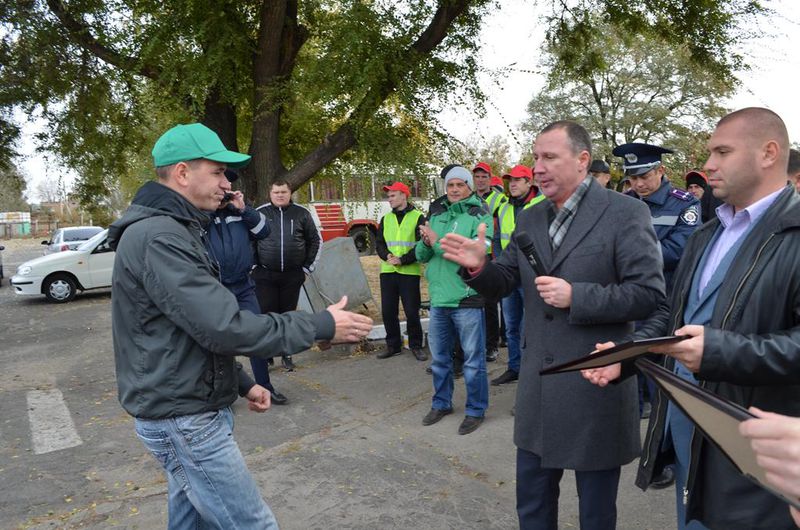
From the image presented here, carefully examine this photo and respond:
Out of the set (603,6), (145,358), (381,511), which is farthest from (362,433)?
(603,6)

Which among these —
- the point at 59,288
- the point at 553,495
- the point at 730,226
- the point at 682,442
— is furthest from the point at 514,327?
the point at 59,288

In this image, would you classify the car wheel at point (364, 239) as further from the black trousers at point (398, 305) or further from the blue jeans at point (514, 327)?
the blue jeans at point (514, 327)

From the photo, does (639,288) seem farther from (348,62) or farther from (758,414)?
(348,62)

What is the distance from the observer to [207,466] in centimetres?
236

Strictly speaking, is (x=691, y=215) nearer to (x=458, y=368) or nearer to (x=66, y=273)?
(x=458, y=368)

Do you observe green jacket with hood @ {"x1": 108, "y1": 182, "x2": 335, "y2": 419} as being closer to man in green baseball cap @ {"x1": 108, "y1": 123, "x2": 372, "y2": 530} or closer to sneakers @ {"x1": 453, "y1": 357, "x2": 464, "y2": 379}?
man in green baseball cap @ {"x1": 108, "y1": 123, "x2": 372, "y2": 530}

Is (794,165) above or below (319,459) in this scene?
above

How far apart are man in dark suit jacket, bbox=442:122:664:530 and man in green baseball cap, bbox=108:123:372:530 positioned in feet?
3.08

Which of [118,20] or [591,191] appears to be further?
[118,20]

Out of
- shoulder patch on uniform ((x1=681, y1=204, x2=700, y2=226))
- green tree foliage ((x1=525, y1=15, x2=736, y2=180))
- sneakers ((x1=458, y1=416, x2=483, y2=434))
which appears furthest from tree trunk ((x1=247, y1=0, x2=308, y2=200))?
green tree foliage ((x1=525, y1=15, x2=736, y2=180))

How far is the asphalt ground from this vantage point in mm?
3781

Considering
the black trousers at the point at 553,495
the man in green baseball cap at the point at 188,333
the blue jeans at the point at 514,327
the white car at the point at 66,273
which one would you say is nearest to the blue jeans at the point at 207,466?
the man in green baseball cap at the point at 188,333

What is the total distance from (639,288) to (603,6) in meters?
7.71

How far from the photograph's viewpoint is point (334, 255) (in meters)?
8.86
